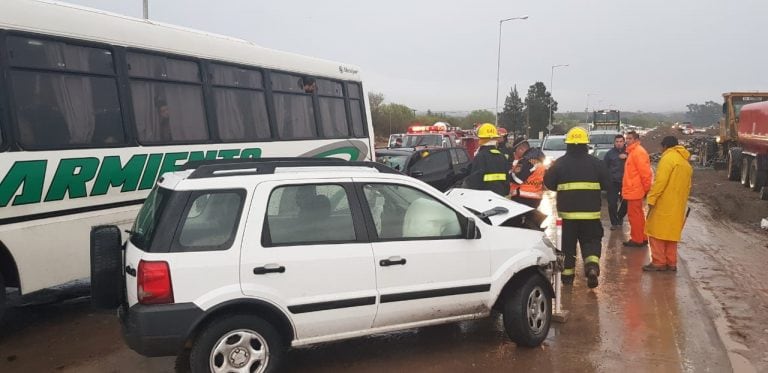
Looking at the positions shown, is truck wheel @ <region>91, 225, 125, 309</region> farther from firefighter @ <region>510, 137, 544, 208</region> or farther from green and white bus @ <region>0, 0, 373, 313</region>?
firefighter @ <region>510, 137, 544, 208</region>

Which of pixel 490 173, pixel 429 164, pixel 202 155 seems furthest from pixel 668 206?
pixel 429 164

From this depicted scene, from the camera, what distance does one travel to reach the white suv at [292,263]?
383cm

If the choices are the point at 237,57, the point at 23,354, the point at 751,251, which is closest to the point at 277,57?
the point at 237,57

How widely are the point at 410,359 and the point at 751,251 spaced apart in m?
7.17

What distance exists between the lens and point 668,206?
7734 millimetres

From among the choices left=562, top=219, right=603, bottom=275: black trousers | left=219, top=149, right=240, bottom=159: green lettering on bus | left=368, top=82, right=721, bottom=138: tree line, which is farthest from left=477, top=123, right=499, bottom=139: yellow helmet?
left=368, top=82, right=721, bottom=138: tree line

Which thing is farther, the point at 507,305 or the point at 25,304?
the point at 25,304

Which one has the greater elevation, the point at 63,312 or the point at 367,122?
the point at 367,122

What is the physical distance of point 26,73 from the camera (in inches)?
211

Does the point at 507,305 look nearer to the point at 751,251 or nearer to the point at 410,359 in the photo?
the point at 410,359

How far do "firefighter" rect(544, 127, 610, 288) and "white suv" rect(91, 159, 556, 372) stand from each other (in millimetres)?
2054

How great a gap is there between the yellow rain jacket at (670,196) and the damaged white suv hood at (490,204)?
10.1 feet

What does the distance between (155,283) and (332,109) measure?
21.5 feet

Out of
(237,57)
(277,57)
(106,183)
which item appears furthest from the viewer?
(277,57)
